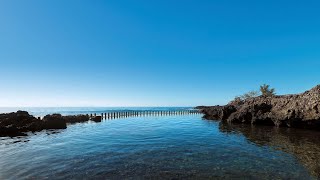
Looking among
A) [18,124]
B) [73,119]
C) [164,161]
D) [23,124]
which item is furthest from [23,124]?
[164,161]

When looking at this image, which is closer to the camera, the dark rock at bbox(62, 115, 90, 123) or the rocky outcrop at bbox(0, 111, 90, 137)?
the rocky outcrop at bbox(0, 111, 90, 137)

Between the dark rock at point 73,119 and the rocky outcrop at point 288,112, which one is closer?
the rocky outcrop at point 288,112

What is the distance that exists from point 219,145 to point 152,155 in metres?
7.57

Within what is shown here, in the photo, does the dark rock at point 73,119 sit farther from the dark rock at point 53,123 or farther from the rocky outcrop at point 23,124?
the rocky outcrop at point 23,124

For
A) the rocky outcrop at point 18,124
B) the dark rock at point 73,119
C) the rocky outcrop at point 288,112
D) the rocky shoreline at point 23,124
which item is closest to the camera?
the rocky outcrop at point 18,124

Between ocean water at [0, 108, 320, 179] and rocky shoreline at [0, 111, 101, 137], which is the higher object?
rocky shoreline at [0, 111, 101, 137]

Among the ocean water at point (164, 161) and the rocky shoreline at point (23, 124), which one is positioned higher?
the rocky shoreline at point (23, 124)

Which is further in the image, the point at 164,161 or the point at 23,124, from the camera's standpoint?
the point at 23,124

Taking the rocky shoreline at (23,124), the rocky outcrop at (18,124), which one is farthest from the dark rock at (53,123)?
the rocky outcrop at (18,124)

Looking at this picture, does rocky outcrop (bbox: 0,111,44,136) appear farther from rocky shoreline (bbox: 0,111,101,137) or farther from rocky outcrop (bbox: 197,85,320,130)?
rocky outcrop (bbox: 197,85,320,130)

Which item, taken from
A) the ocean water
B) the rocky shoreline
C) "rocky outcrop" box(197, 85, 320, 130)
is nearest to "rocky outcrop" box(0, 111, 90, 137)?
the rocky shoreline

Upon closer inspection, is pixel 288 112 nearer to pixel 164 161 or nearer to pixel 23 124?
pixel 164 161

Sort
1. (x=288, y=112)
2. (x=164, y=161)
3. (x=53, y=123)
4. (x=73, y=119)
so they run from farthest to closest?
(x=73, y=119) < (x=53, y=123) < (x=288, y=112) < (x=164, y=161)

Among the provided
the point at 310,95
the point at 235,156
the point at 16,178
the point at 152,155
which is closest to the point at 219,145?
the point at 235,156
